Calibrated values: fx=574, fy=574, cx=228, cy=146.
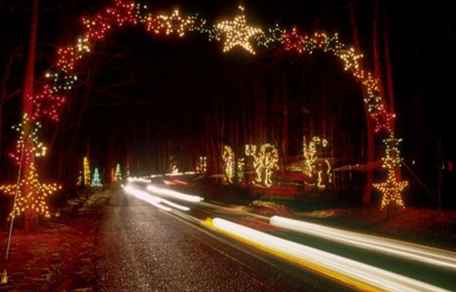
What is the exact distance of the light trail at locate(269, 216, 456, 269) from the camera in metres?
11.9

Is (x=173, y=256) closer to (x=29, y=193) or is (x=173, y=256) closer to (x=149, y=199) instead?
(x=29, y=193)

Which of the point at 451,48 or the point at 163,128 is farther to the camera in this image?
the point at 163,128

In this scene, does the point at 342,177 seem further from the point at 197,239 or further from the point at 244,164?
the point at 197,239

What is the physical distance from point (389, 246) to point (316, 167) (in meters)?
38.1

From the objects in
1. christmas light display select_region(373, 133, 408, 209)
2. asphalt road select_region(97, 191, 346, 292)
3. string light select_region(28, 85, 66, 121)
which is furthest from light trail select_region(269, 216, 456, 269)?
string light select_region(28, 85, 66, 121)

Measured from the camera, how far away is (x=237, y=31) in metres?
19.1

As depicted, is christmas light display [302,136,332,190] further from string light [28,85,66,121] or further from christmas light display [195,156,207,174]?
christmas light display [195,156,207,174]

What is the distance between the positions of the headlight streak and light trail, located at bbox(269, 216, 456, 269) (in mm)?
1679

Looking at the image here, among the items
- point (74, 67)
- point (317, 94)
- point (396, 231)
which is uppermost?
point (317, 94)

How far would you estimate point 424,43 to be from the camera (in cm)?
3831

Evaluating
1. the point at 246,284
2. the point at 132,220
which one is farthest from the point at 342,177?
the point at 246,284

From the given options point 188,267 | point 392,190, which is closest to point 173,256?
point 188,267

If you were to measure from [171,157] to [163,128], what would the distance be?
110ft

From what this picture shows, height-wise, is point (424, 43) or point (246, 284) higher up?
point (424, 43)
